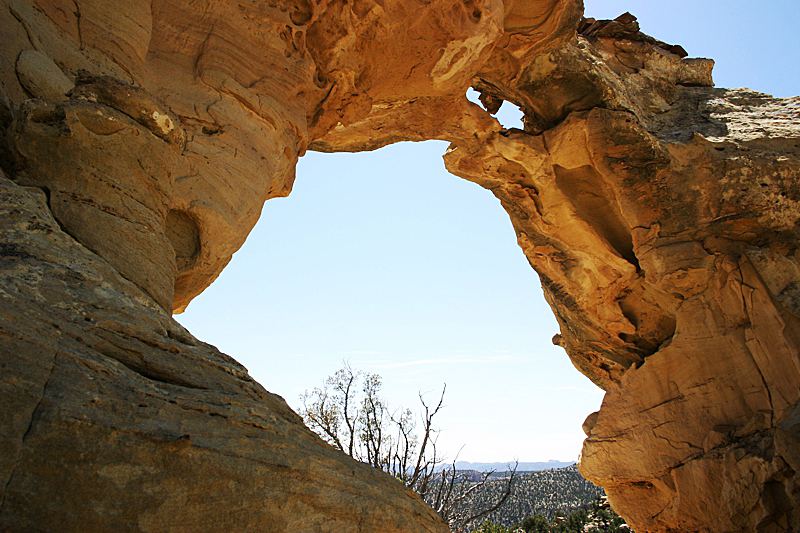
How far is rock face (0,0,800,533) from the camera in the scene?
2.06 meters

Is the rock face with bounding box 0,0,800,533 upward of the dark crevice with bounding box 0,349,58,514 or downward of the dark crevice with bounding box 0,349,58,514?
upward

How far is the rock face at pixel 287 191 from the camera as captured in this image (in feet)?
6.75

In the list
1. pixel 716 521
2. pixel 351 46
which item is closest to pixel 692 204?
pixel 716 521

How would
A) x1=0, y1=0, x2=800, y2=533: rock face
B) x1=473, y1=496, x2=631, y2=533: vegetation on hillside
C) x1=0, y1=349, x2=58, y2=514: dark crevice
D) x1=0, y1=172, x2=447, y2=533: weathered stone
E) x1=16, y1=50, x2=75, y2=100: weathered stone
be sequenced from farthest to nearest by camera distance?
1. x1=473, y1=496, x2=631, y2=533: vegetation on hillside
2. x1=16, y1=50, x2=75, y2=100: weathered stone
3. x1=0, y1=0, x2=800, y2=533: rock face
4. x1=0, y1=172, x2=447, y2=533: weathered stone
5. x1=0, y1=349, x2=58, y2=514: dark crevice

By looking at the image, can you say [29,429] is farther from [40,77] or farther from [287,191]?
[287,191]

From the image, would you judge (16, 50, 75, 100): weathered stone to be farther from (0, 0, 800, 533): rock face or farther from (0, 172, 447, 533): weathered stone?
(0, 172, 447, 533): weathered stone

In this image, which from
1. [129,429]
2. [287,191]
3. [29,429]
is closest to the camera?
[29,429]

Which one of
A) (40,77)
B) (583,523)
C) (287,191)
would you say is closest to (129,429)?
(40,77)

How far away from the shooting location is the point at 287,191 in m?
6.72

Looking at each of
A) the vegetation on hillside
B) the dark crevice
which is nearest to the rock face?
the dark crevice

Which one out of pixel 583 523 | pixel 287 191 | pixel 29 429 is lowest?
pixel 29 429

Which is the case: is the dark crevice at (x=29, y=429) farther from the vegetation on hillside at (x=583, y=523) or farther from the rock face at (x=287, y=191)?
the vegetation on hillside at (x=583, y=523)

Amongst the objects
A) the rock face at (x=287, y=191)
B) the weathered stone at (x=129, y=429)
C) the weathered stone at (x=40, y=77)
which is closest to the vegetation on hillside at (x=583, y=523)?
the rock face at (x=287, y=191)

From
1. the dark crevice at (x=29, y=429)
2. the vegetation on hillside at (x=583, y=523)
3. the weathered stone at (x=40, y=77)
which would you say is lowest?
the dark crevice at (x=29, y=429)
